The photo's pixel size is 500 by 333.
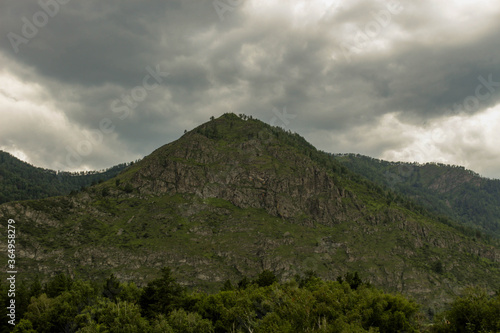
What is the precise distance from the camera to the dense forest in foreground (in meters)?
55.1

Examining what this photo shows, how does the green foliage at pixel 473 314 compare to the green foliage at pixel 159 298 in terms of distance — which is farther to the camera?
the green foliage at pixel 159 298

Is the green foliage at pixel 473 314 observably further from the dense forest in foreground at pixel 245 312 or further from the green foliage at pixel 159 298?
the green foliage at pixel 159 298

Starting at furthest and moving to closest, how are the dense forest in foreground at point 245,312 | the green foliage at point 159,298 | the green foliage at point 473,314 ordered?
the green foliage at point 159,298, the green foliage at point 473,314, the dense forest in foreground at point 245,312

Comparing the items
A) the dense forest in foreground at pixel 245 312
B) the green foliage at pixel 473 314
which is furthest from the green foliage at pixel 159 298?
the green foliage at pixel 473 314

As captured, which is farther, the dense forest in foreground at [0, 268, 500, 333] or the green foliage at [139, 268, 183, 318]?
the green foliage at [139, 268, 183, 318]

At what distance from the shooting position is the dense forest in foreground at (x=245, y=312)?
55088 millimetres

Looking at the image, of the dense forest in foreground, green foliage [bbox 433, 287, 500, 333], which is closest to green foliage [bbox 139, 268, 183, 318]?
the dense forest in foreground

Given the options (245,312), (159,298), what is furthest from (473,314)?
(159,298)

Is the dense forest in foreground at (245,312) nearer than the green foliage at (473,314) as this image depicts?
Yes

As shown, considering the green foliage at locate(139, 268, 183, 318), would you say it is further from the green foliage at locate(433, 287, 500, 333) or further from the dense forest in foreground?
the green foliage at locate(433, 287, 500, 333)

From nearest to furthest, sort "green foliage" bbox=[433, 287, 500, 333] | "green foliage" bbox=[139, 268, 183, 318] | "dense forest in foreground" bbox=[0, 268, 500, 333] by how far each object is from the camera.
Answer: "dense forest in foreground" bbox=[0, 268, 500, 333], "green foliage" bbox=[433, 287, 500, 333], "green foliage" bbox=[139, 268, 183, 318]

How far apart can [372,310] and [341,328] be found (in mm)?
31807

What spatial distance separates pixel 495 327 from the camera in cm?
5394

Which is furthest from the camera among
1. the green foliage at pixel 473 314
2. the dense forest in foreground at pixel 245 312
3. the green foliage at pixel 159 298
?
the green foliage at pixel 159 298
